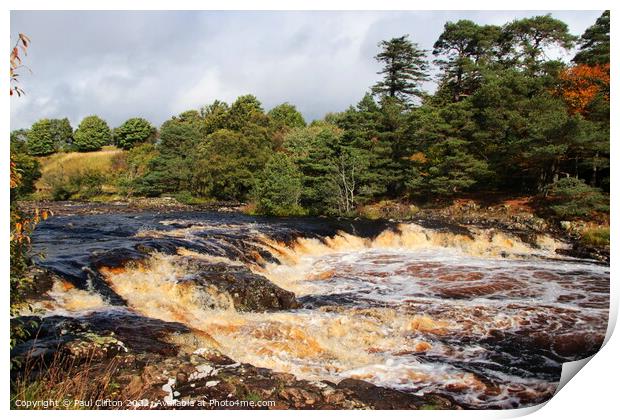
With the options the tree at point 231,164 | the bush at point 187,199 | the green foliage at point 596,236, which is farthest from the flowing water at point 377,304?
the tree at point 231,164

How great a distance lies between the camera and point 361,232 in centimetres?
1284

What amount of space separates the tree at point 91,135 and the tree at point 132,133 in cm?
324

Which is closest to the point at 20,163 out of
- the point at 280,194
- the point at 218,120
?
the point at 280,194

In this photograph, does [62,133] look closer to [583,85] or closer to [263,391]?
[263,391]

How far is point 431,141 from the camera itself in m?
16.8

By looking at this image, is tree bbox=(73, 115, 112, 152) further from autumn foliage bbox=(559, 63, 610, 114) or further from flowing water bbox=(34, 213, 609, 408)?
autumn foliage bbox=(559, 63, 610, 114)

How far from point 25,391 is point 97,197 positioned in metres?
15.5

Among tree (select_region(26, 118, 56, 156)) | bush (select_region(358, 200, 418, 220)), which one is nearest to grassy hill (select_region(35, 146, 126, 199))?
tree (select_region(26, 118, 56, 156))

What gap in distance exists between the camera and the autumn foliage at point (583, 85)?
19.9ft

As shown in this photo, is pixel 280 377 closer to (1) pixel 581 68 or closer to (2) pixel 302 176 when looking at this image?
(1) pixel 581 68

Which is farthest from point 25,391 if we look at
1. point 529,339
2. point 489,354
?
point 529,339

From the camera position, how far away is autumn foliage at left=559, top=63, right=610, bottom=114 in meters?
6.07

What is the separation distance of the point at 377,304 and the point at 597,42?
476cm

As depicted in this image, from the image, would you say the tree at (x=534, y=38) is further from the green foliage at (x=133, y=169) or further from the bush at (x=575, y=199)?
the green foliage at (x=133, y=169)
